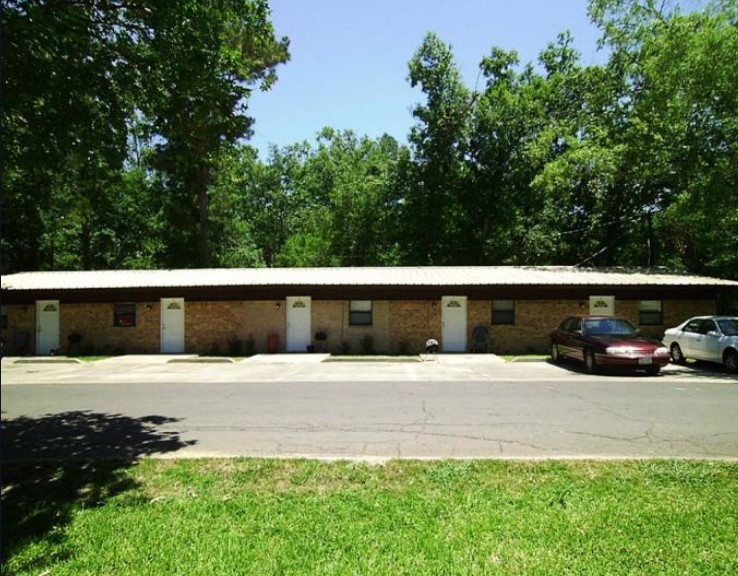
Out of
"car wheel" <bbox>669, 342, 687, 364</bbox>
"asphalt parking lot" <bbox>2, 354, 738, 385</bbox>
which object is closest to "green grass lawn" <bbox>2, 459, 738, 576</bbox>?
"asphalt parking lot" <bbox>2, 354, 738, 385</bbox>

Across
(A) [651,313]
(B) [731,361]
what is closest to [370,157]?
(A) [651,313]

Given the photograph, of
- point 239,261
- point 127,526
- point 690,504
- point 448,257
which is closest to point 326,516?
point 127,526

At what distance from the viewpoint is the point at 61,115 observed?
7.63 m

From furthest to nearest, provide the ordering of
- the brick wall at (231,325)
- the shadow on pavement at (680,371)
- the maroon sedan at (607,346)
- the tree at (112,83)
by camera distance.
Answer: the brick wall at (231,325) → the shadow on pavement at (680,371) → the maroon sedan at (607,346) → the tree at (112,83)

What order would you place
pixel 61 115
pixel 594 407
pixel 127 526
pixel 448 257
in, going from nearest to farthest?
pixel 127 526, pixel 61 115, pixel 594 407, pixel 448 257

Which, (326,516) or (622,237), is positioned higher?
(622,237)

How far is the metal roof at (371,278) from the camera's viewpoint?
20.9 m

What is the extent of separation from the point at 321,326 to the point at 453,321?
5.63m

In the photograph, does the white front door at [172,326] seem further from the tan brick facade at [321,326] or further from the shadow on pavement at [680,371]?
the shadow on pavement at [680,371]

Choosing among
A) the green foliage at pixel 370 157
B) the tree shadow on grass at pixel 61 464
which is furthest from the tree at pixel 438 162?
the tree shadow on grass at pixel 61 464

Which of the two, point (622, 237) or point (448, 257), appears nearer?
point (622, 237)

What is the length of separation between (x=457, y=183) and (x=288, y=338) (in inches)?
720

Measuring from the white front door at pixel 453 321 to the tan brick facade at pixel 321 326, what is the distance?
0.22 meters

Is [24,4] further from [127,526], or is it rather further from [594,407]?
[594,407]
